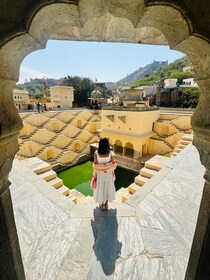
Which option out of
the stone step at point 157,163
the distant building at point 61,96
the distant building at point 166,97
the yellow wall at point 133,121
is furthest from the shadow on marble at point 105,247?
the distant building at point 166,97

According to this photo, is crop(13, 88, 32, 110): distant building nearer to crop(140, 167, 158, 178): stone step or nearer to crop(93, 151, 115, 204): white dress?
crop(140, 167, 158, 178): stone step

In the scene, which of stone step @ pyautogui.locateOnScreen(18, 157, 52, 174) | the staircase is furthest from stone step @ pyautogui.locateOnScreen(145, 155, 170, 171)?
stone step @ pyautogui.locateOnScreen(18, 157, 52, 174)

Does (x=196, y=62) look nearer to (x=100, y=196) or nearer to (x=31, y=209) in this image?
(x=100, y=196)

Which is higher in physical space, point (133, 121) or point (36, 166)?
point (36, 166)

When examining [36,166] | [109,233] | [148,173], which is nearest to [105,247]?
[109,233]

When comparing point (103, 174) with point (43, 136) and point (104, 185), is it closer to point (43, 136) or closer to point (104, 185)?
point (104, 185)

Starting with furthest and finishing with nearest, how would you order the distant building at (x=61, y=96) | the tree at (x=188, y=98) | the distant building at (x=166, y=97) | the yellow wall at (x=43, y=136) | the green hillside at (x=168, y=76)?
the green hillside at (x=168, y=76), the distant building at (x=166, y=97), the distant building at (x=61, y=96), the tree at (x=188, y=98), the yellow wall at (x=43, y=136)

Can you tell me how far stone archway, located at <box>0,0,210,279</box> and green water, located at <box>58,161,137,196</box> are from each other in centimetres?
800

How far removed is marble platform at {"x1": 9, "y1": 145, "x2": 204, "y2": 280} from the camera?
1739 millimetres

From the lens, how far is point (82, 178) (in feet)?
37.7

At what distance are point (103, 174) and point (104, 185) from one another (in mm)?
203

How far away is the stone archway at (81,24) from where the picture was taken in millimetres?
882

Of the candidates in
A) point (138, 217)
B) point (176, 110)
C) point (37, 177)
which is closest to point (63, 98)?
point (176, 110)

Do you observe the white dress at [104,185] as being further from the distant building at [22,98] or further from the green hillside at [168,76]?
the green hillside at [168,76]
